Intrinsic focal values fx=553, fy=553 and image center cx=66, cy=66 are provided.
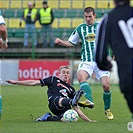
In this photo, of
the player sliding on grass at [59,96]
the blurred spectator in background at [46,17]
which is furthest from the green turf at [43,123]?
the blurred spectator in background at [46,17]

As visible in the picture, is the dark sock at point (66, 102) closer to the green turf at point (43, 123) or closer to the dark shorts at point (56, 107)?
the dark shorts at point (56, 107)

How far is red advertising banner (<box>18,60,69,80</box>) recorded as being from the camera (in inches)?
806

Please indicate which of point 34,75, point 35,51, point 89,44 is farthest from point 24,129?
point 35,51

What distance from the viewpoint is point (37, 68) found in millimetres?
20672

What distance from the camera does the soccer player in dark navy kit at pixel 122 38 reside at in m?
5.57

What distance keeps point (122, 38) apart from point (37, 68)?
49.7 ft

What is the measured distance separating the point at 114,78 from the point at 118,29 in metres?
15.4

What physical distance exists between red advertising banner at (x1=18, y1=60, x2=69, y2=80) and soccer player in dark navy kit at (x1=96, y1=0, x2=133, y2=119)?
14.7 meters

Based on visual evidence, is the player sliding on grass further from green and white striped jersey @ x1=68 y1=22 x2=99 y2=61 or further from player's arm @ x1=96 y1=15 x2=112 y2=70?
player's arm @ x1=96 y1=15 x2=112 y2=70

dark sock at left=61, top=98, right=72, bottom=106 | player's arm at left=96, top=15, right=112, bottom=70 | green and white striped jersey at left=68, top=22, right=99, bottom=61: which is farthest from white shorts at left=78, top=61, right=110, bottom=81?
player's arm at left=96, top=15, right=112, bottom=70

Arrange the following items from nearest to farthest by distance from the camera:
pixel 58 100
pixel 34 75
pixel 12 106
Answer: pixel 58 100, pixel 12 106, pixel 34 75

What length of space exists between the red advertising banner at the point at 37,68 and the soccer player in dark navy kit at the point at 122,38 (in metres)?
14.7

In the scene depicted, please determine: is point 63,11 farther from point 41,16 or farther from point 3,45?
point 3,45

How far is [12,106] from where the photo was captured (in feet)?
40.8
